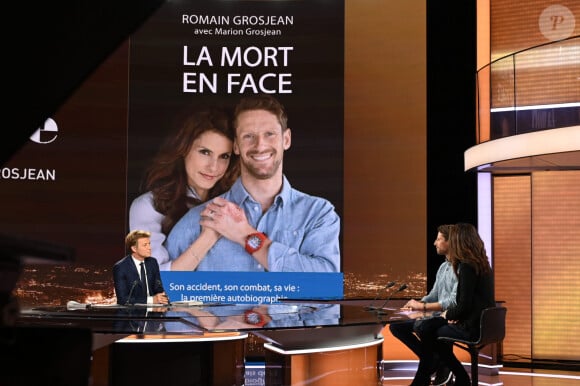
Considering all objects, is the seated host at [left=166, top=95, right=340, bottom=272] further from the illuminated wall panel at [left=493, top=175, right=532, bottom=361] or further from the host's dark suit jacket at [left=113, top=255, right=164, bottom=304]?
the host's dark suit jacket at [left=113, top=255, right=164, bottom=304]

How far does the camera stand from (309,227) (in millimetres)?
7660

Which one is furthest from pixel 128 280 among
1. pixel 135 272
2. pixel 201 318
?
pixel 201 318

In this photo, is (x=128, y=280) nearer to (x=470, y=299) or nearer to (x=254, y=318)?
(x=254, y=318)

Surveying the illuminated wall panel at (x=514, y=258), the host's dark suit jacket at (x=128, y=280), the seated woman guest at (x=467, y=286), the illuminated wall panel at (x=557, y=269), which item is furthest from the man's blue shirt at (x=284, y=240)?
the seated woman guest at (x=467, y=286)

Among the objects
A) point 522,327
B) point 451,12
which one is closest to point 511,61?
point 451,12

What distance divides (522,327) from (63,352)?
7.31m

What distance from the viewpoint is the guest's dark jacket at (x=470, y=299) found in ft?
15.0

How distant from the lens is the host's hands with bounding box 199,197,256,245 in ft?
25.1

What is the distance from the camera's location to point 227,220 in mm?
7684

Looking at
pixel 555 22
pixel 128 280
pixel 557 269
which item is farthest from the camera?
pixel 555 22

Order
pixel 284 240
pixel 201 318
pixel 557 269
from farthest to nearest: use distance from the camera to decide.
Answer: pixel 557 269 < pixel 284 240 < pixel 201 318

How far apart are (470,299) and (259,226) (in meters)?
3.39

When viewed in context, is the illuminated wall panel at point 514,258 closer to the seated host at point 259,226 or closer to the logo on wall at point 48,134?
the seated host at point 259,226

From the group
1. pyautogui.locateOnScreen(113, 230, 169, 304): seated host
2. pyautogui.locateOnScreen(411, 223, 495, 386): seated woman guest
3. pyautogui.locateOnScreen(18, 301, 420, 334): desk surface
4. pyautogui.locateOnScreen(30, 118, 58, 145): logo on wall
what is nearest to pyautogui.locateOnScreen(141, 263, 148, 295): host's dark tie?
pyautogui.locateOnScreen(113, 230, 169, 304): seated host
